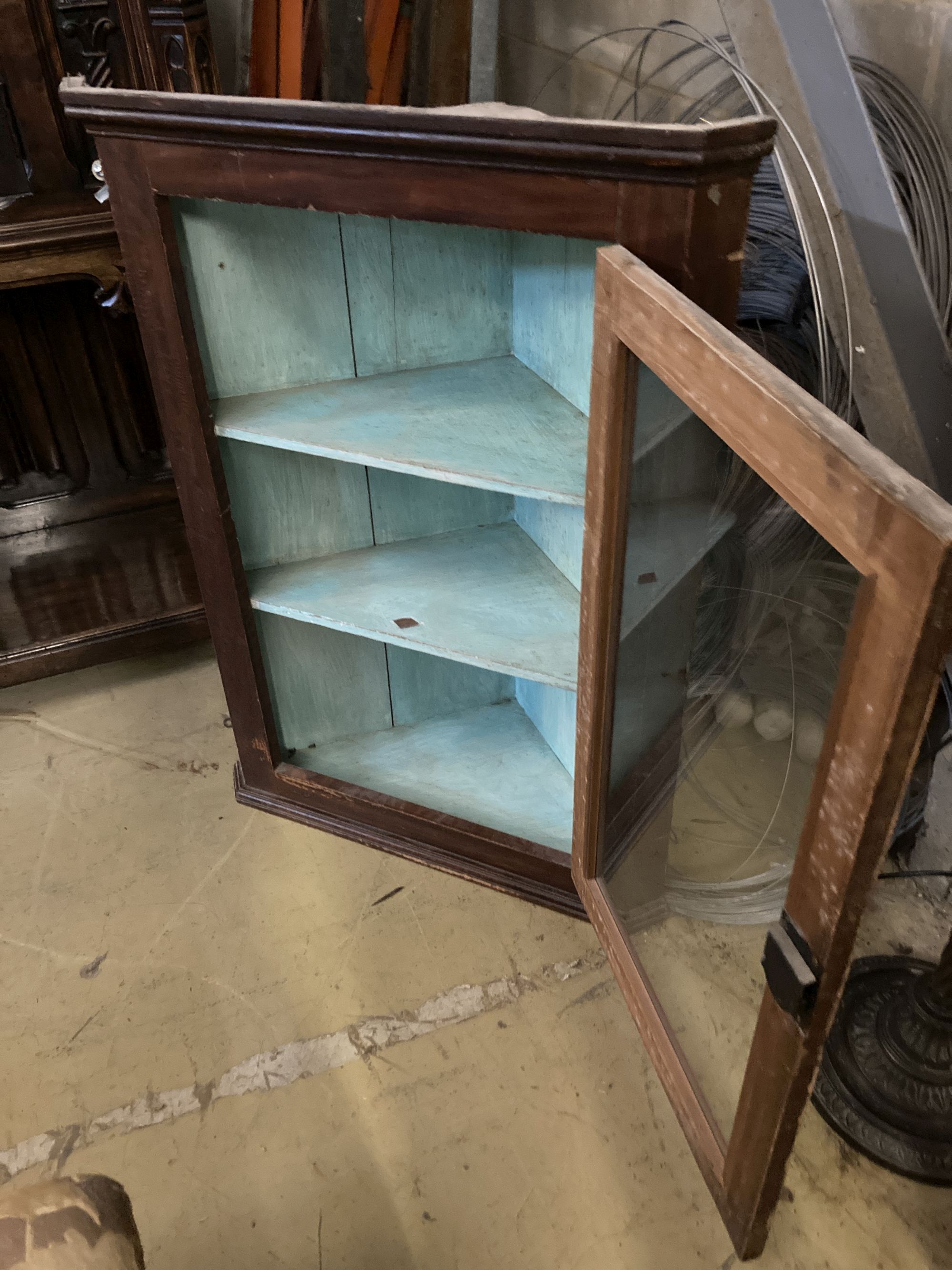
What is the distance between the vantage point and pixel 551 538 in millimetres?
1724

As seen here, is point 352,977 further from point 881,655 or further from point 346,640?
point 881,655

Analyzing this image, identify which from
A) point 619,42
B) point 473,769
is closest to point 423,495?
point 473,769

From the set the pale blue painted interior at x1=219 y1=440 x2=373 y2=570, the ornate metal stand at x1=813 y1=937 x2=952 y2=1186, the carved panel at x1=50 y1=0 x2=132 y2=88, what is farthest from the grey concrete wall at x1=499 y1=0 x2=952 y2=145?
the ornate metal stand at x1=813 y1=937 x2=952 y2=1186

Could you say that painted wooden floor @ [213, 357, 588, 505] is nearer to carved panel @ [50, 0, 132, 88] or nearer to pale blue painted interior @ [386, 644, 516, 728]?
pale blue painted interior @ [386, 644, 516, 728]

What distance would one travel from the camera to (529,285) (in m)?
1.58

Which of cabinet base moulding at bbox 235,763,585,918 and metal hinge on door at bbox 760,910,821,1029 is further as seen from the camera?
cabinet base moulding at bbox 235,763,585,918

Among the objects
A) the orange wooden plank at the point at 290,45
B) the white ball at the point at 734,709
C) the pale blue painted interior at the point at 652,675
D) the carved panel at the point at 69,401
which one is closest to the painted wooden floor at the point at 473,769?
the pale blue painted interior at the point at 652,675

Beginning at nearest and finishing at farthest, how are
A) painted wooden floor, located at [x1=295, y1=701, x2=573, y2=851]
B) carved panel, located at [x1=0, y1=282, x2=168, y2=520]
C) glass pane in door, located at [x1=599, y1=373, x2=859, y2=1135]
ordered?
glass pane in door, located at [x1=599, y1=373, x2=859, y2=1135], painted wooden floor, located at [x1=295, y1=701, x2=573, y2=851], carved panel, located at [x1=0, y1=282, x2=168, y2=520]

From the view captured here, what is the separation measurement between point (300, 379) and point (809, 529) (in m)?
1.05

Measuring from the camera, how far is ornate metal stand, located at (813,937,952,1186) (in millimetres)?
1331

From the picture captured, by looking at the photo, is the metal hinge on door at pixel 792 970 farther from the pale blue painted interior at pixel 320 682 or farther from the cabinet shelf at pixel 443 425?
the pale blue painted interior at pixel 320 682

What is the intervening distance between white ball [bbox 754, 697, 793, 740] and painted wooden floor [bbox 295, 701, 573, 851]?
0.57 m

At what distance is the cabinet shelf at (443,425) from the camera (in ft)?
4.46

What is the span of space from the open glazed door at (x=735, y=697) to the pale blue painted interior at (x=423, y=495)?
29mm
